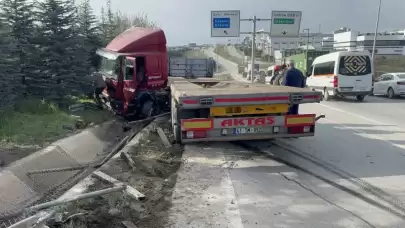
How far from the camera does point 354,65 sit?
1916cm

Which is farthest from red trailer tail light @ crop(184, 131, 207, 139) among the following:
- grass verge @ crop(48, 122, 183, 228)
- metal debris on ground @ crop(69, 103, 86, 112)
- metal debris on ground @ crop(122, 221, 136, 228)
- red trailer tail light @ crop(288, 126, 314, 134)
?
metal debris on ground @ crop(69, 103, 86, 112)

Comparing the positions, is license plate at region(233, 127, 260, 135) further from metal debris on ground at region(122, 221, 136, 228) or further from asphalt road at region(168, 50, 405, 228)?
metal debris on ground at region(122, 221, 136, 228)

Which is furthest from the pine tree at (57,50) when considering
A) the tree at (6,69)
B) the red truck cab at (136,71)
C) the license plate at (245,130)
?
the license plate at (245,130)

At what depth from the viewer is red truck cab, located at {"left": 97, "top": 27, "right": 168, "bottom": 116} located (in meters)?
12.7

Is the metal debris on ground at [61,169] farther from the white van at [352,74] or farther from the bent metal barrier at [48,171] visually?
the white van at [352,74]

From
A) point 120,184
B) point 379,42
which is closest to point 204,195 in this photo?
point 120,184

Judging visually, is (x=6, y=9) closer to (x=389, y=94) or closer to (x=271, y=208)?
(x=271, y=208)

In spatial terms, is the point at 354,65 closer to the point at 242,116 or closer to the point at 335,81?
the point at 335,81

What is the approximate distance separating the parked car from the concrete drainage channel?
1620 centimetres

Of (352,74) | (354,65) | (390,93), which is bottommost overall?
(390,93)

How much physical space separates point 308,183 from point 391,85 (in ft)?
57.6

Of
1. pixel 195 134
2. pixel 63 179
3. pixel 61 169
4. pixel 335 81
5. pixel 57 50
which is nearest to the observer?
pixel 63 179

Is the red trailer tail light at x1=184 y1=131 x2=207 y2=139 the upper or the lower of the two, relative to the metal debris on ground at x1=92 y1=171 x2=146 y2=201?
upper

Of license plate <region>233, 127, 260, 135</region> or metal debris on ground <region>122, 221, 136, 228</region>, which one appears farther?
license plate <region>233, 127, 260, 135</region>
